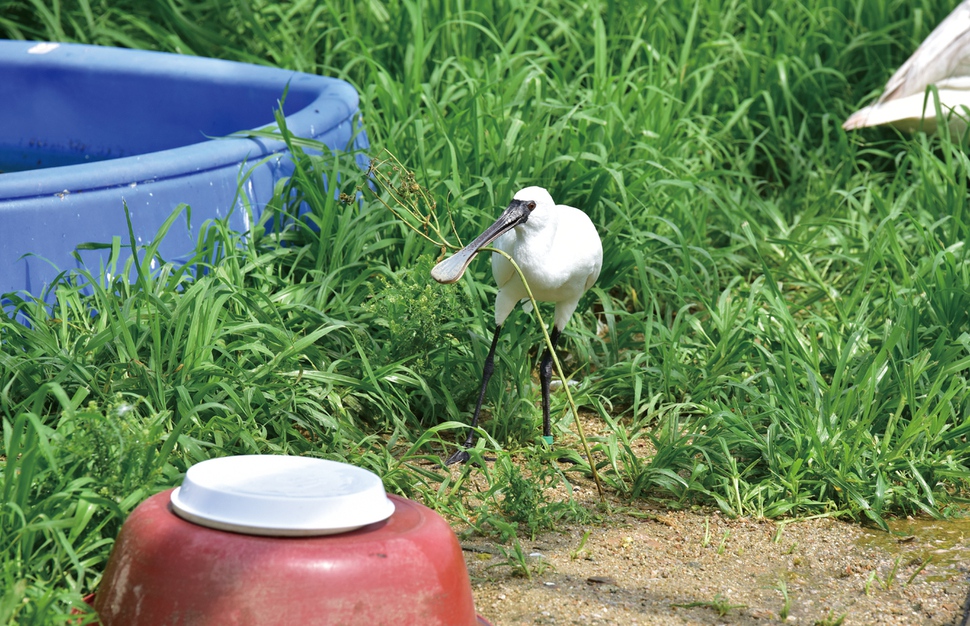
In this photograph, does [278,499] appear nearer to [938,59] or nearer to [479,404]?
[479,404]

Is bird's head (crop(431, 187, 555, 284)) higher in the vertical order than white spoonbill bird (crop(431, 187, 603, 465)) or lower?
higher

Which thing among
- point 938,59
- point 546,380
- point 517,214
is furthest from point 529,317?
point 938,59

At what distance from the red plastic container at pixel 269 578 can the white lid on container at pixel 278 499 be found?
2 cm

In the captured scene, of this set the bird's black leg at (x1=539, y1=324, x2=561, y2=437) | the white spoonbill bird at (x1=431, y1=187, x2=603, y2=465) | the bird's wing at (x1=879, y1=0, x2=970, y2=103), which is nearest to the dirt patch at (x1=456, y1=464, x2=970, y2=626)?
the bird's black leg at (x1=539, y1=324, x2=561, y2=437)

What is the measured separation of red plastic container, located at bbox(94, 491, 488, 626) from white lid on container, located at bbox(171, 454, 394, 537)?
24 millimetres

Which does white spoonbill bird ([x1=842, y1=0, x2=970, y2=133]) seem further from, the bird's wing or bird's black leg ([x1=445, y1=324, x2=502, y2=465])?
bird's black leg ([x1=445, y1=324, x2=502, y2=465])

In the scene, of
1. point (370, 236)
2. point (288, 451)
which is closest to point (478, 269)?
point (370, 236)

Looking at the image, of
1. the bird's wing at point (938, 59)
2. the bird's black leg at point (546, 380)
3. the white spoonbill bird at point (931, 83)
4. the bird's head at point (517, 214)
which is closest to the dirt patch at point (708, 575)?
the bird's black leg at point (546, 380)

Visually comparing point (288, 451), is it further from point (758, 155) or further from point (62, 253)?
point (758, 155)

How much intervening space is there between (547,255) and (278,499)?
1297 mm

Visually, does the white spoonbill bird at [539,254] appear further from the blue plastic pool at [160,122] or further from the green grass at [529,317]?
the blue plastic pool at [160,122]

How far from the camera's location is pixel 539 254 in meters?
2.91

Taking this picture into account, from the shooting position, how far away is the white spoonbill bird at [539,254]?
2.85 m

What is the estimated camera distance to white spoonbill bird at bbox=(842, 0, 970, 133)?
4848mm
